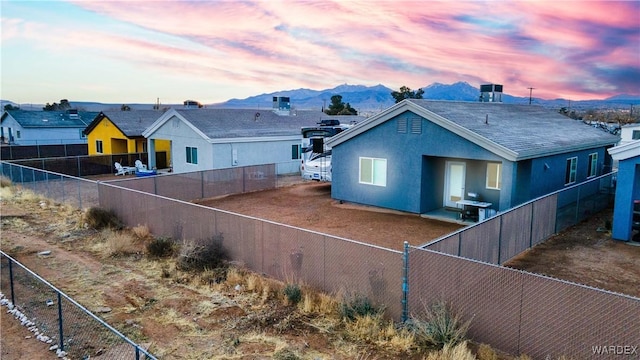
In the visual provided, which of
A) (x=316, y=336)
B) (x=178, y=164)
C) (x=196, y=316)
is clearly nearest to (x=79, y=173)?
(x=178, y=164)

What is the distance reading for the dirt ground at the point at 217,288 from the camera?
29.7 ft

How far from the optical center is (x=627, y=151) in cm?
1547

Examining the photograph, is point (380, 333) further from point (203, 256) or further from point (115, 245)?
point (115, 245)

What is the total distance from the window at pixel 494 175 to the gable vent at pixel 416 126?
311 centimetres

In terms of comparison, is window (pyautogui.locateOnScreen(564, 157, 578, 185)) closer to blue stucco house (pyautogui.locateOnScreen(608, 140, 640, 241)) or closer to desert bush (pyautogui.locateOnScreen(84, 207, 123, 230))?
blue stucco house (pyautogui.locateOnScreen(608, 140, 640, 241))

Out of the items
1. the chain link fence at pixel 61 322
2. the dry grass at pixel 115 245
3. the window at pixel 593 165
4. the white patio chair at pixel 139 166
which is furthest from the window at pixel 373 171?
the white patio chair at pixel 139 166

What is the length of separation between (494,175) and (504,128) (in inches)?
98.6

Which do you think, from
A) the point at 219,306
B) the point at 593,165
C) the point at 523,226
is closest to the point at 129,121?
the point at 219,306

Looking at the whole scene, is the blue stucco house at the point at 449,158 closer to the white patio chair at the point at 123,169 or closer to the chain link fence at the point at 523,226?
the chain link fence at the point at 523,226

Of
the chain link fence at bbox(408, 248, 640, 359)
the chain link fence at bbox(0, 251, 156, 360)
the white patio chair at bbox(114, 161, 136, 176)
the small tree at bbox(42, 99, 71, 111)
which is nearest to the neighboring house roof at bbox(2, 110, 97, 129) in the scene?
the white patio chair at bbox(114, 161, 136, 176)

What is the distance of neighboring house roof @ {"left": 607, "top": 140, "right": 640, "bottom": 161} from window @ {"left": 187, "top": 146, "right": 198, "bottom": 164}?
72.7 feet

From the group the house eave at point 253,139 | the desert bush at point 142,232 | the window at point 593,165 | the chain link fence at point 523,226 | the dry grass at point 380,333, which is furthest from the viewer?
the house eave at point 253,139

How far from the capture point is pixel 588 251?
14531mm

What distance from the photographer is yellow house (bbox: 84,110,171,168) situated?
3647 cm
